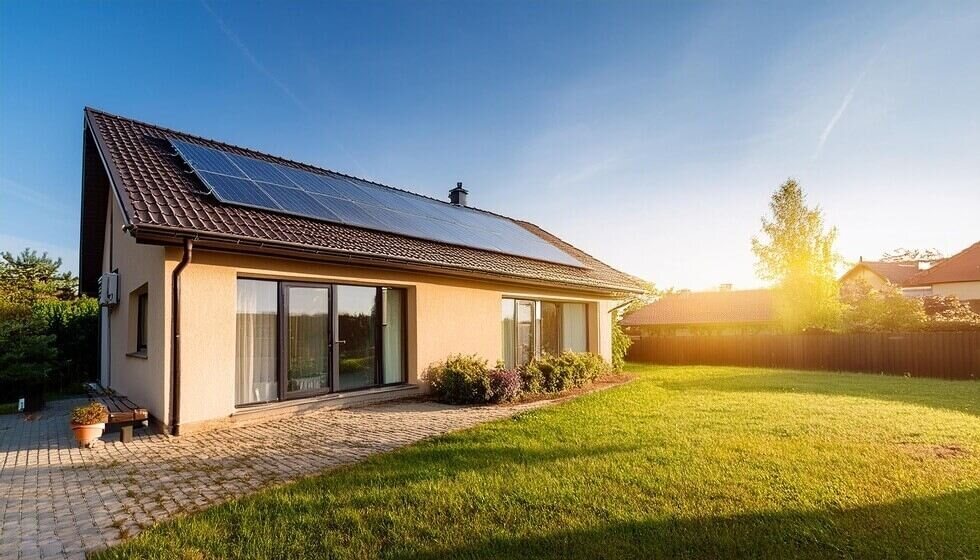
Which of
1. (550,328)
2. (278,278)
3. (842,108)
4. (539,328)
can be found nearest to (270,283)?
(278,278)

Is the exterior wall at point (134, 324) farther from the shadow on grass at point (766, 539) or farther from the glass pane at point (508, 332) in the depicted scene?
the glass pane at point (508, 332)

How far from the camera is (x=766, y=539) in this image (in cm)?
335

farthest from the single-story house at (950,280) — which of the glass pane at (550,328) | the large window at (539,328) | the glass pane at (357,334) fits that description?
the glass pane at (357,334)

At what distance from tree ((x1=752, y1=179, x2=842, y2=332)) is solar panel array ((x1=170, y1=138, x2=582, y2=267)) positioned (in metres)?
17.4

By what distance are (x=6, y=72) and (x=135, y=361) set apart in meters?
8.46

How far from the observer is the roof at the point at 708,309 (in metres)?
31.9

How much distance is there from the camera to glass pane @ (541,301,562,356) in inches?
527

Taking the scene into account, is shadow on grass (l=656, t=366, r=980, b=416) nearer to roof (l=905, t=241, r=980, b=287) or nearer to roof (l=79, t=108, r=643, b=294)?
roof (l=79, t=108, r=643, b=294)

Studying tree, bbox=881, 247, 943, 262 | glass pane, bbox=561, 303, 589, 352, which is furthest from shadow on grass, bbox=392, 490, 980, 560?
tree, bbox=881, 247, 943, 262

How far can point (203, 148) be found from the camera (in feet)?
32.9

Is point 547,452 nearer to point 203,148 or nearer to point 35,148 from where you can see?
point 203,148

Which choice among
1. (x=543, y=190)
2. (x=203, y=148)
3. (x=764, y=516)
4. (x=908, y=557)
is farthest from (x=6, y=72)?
(x=908, y=557)

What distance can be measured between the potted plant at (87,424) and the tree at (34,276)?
55.8 feet

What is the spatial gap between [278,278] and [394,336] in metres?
2.60
